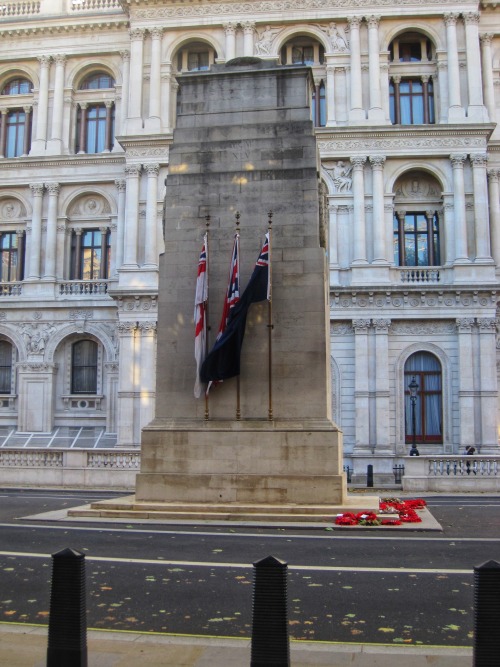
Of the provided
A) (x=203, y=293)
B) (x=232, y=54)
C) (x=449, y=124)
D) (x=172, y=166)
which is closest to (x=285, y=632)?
(x=203, y=293)

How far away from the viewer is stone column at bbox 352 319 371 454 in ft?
130

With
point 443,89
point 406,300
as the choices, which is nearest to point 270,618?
point 406,300

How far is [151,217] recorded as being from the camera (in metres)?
43.4

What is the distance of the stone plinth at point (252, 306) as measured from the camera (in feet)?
56.7

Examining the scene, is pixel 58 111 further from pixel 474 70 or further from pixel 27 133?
pixel 474 70

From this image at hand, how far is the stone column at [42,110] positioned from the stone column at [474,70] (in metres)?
23.7

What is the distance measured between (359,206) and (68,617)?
3764 cm

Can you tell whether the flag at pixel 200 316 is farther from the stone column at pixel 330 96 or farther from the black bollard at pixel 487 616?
the stone column at pixel 330 96

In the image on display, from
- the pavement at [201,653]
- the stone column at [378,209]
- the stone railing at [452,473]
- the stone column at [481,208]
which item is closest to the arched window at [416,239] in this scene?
the stone column at [378,209]

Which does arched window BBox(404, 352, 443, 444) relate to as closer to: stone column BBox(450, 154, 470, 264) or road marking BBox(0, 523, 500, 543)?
stone column BBox(450, 154, 470, 264)

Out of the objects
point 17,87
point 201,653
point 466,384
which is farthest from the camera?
point 17,87

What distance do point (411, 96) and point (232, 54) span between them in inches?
393

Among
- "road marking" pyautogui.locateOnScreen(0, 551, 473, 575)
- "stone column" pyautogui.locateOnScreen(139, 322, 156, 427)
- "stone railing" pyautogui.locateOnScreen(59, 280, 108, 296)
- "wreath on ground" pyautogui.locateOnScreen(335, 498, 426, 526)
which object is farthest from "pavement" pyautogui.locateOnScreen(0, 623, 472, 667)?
"stone railing" pyautogui.locateOnScreen(59, 280, 108, 296)

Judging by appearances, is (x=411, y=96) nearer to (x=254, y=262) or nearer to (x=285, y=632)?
(x=254, y=262)
